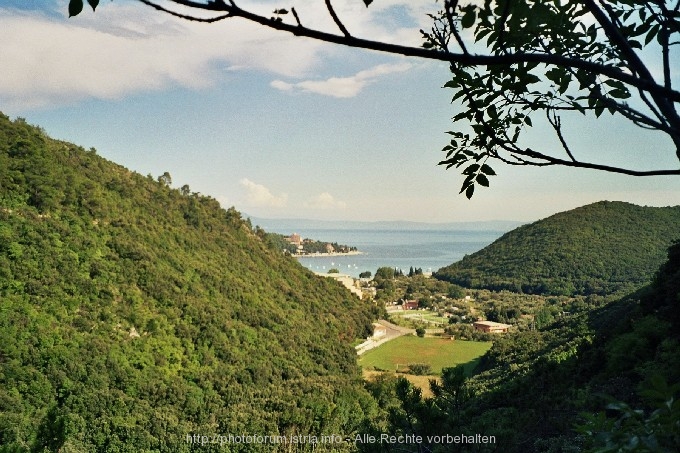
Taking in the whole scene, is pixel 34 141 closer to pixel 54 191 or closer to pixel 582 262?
pixel 54 191

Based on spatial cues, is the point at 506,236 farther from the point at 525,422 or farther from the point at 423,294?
the point at 525,422


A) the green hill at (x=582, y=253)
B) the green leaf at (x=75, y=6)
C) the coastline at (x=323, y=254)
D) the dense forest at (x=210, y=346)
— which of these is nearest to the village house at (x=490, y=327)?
the dense forest at (x=210, y=346)

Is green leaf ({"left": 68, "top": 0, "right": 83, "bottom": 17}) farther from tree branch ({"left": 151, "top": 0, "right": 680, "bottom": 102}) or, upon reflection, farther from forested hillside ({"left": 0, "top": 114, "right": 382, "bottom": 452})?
forested hillside ({"left": 0, "top": 114, "right": 382, "bottom": 452})

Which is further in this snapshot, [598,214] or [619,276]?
[598,214]

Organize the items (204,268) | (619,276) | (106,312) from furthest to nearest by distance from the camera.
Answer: (619,276)
(204,268)
(106,312)

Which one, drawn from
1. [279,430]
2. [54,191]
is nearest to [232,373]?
[279,430]

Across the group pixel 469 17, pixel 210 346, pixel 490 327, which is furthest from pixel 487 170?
pixel 490 327

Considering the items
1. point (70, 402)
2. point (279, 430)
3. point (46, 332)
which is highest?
point (46, 332)

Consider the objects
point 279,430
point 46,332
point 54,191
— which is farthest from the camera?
point 54,191

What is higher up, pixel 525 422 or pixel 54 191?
pixel 54 191

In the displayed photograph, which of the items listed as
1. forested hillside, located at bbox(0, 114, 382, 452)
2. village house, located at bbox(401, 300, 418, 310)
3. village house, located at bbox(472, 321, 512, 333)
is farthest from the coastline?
forested hillside, located at bbox(0, 114, 382, 452)
